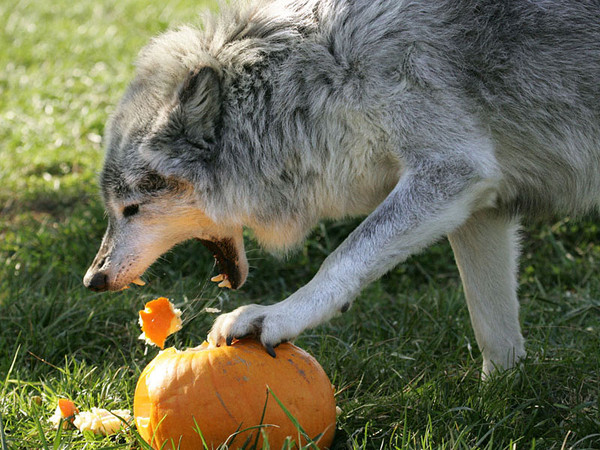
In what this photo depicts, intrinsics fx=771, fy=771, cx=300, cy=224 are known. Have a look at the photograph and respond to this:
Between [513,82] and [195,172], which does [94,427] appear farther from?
[513,82]

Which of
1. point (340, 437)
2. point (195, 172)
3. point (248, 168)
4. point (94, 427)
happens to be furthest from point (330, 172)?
point (94, 427)

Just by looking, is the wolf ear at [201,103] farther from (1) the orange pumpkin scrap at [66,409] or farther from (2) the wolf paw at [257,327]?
(1) the orange pumpkin scrap at [66,409]

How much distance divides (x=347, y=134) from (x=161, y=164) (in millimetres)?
848

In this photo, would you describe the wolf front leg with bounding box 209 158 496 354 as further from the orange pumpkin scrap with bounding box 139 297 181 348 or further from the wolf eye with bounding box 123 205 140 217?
the wolf eye with bounding box 123 205 140 217

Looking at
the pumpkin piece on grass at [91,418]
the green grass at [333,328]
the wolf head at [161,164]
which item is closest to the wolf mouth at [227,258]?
the wolf head at [161,164]

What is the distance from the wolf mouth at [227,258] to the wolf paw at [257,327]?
796 millimetres

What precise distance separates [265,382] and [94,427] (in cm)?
76

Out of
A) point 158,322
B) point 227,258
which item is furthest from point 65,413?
point 227,258

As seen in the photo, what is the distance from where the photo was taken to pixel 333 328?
13.9ft

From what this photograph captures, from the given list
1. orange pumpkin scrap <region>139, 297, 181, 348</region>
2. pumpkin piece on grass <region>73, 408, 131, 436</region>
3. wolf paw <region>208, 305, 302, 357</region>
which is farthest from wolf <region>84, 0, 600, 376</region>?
pumpkin piece on grass <region>73, 408, 131, 436</region>

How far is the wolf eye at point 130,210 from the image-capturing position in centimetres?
357

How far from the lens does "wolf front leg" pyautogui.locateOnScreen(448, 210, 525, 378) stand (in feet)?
12.4

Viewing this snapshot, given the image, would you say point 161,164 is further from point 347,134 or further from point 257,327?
point 257,327

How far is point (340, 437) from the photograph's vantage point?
122 inches
